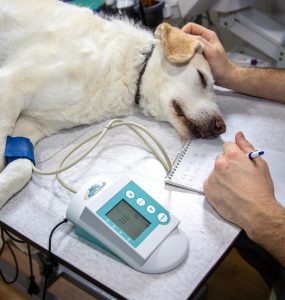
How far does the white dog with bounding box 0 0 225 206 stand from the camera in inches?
48.3

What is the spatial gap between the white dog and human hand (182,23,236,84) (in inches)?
1.7

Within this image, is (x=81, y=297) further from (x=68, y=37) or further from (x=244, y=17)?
(x=244, y=17)

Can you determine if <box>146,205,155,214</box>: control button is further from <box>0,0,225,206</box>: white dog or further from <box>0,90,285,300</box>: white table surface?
<box>0,0,225,206</box>: white dog

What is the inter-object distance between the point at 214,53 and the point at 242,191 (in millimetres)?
643

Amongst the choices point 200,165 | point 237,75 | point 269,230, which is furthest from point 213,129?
point 269,230

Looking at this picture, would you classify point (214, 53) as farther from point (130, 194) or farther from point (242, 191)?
point (130, 194)

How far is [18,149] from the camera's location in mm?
1067

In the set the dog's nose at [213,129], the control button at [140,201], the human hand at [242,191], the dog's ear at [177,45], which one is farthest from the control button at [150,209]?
the dog's ear at [177,45]

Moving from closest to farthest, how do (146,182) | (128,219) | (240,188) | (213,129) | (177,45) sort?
(128,219)
(240,188)
(146,182)
(213,129)
(177,45)

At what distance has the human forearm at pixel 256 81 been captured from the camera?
4.46ft

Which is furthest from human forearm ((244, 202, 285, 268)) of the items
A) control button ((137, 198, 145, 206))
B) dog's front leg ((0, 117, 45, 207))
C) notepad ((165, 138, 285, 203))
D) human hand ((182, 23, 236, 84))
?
human hand ((182, 23, 236, 84))

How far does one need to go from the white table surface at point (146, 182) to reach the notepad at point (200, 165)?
3 centimetres

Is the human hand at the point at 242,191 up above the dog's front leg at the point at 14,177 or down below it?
above

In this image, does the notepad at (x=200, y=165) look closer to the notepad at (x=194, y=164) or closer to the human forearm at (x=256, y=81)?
the notepad at (x=194, y=164)
